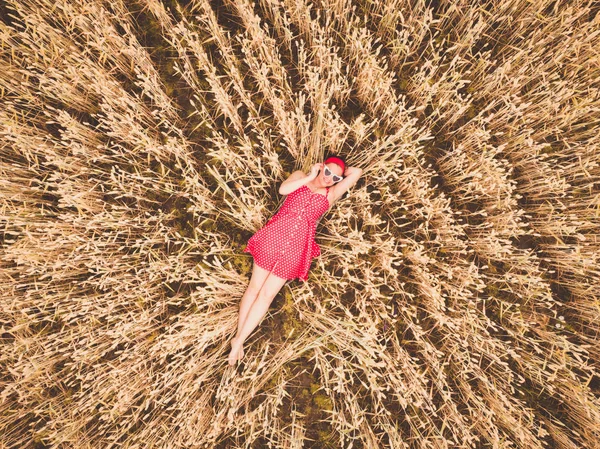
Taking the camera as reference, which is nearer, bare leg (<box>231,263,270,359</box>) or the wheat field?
the wheat field

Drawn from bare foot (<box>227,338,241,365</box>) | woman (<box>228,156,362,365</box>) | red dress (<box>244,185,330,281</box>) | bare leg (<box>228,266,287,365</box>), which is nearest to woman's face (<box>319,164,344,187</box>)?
woman (<box>228,156,362,365</box>)

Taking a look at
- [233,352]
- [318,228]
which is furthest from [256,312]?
[318,228]

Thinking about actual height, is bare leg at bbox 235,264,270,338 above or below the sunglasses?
below

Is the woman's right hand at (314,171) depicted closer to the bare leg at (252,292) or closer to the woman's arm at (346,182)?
the woman's arm at (346,182)

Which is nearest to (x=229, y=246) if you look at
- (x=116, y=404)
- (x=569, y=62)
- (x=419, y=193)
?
(x=116, y=404)

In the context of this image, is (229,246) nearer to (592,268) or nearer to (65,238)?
(65,238)

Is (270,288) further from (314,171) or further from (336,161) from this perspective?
(336,161)

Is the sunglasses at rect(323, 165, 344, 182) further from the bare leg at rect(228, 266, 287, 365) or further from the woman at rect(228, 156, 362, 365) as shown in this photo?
the bare leg at rect(228, 266, 287, 365)
